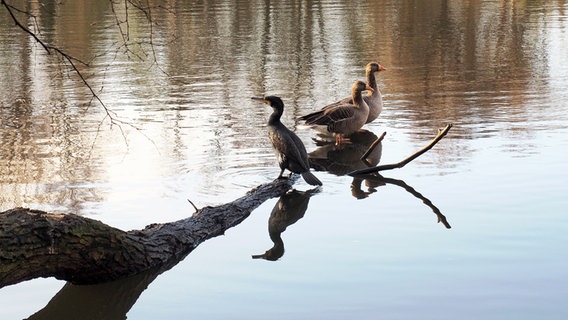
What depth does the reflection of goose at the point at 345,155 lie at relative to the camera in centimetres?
1431

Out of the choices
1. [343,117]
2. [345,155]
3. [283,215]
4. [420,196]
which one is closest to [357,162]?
[345,155]

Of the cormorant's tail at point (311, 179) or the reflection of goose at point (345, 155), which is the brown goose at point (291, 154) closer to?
the cormorant's tail at point (311, 179)

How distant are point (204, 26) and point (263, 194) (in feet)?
92.1

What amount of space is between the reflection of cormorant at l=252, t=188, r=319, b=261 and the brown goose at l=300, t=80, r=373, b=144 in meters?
3.48

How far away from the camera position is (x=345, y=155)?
1534cm

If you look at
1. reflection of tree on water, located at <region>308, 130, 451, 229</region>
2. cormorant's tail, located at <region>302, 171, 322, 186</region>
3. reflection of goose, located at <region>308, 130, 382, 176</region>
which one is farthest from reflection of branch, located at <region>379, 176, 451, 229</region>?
cormorant's tail, located at <region>302, 171, 322, 186</region>

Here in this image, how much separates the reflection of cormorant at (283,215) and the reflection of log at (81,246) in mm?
780

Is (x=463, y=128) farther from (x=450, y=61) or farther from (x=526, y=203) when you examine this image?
(x=450, y=61)

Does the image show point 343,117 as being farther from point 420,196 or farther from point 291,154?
point 420,196

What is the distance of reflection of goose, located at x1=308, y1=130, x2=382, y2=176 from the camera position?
14.3 m

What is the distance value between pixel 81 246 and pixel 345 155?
7478mm

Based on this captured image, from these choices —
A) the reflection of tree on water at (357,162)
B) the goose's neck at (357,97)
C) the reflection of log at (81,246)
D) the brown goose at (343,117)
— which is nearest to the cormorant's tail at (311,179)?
the reflection of tree on water at (357,162)

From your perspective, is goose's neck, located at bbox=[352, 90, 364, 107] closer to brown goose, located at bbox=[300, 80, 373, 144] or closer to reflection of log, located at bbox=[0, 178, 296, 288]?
brown goose, located at bbox=[300, 80, 373, 144]

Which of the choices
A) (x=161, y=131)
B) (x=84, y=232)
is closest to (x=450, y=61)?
(x=161, y=131)
